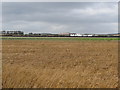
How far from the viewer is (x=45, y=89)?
274 inches

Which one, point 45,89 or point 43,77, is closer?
point 45,89

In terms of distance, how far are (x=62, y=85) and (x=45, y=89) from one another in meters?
0.56

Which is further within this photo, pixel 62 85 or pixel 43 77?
pixel 43 77

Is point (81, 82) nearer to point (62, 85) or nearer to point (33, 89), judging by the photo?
point (62, 85)

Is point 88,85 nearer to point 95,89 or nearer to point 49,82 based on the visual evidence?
point 95,89

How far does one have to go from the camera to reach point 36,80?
7754 mm

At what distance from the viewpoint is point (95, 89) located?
7133mm

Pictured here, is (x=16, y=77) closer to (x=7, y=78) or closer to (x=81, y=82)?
(x=7, y=78)

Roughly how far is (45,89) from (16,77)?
4.68ft

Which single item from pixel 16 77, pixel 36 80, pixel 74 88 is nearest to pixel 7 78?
pixel 16 77

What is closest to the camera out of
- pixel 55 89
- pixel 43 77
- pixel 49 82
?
pixel 55 89

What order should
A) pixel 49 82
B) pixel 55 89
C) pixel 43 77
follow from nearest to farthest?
pixel 55 89 < pixel 49 82 < pixel 43 77

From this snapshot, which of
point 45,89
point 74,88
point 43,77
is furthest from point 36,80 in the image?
point 74,88

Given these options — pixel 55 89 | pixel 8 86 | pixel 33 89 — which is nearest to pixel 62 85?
pixel 55 89
